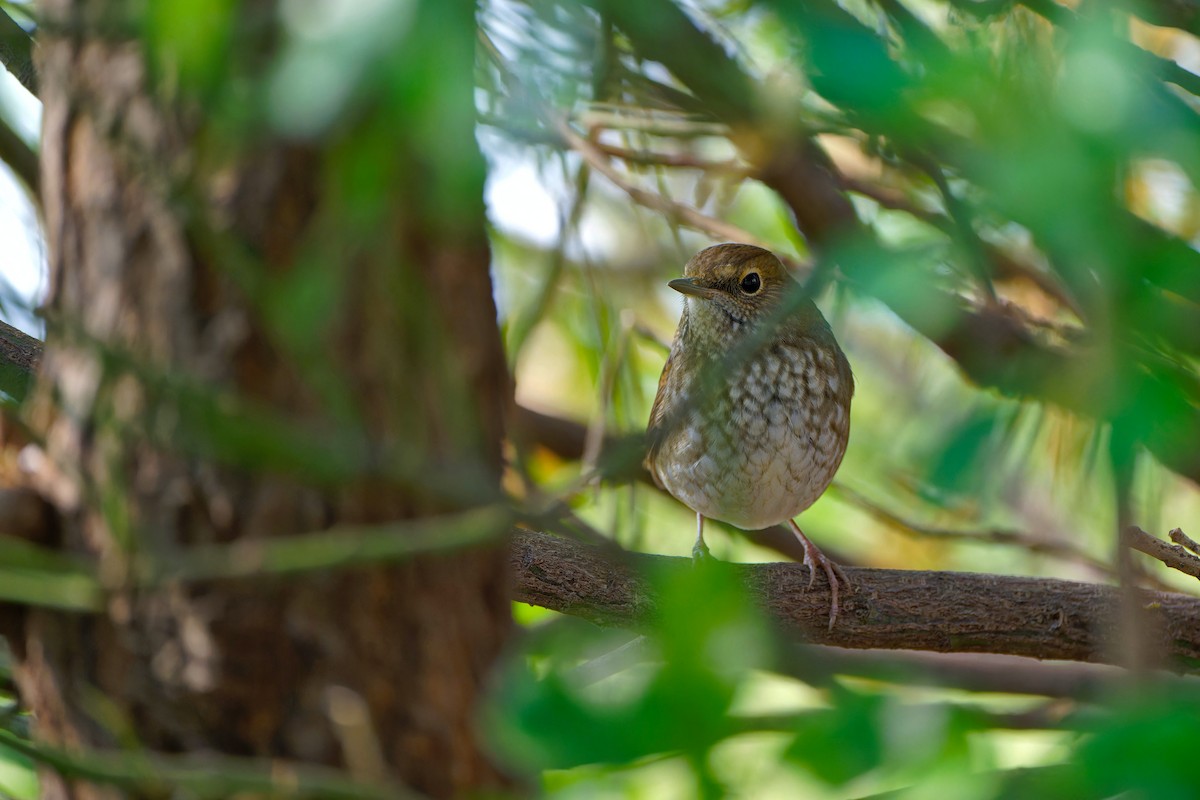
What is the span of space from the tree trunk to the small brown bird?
2.16 metres

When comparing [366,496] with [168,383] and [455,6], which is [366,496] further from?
[455,6]

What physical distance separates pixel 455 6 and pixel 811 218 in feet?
9.23

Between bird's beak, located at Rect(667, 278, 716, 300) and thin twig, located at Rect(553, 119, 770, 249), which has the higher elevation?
thin twig, located at Rect(553, 119, 770, 249)

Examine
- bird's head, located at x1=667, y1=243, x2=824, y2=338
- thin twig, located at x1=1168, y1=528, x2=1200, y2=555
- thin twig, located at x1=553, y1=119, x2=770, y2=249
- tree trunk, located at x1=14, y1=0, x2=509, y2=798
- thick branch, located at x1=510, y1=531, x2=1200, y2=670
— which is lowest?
thick branch, located at x1=510, y1=531, x2=1200, y2=670

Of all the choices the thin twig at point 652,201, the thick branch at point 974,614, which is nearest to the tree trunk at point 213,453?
the thin twig at point 652,201

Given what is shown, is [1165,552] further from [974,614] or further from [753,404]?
[753,404]

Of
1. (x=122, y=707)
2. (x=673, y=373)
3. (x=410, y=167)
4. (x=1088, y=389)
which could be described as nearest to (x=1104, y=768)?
(x=1088, y=389)

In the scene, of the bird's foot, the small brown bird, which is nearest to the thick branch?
the bird's foot

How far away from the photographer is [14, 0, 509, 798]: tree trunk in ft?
4.21

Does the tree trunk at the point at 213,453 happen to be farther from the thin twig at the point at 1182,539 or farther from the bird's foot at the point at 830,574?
the bird's foot at the point at 830,574

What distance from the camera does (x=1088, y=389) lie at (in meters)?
1.20

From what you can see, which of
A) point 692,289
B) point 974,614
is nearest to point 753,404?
point 692,289

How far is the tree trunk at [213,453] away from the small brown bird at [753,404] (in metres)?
2.16

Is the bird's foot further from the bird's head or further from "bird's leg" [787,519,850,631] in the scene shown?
the bird's head
